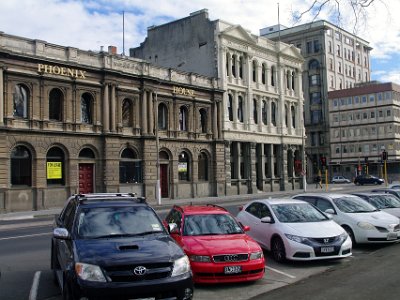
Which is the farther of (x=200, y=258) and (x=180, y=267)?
(x=200, y=258)

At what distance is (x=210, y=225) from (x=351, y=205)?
5.90 meters

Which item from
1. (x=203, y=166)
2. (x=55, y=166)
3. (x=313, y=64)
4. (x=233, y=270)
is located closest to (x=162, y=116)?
(x=203, y=166)

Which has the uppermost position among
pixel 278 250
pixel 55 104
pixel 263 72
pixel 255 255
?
pixel 263 72

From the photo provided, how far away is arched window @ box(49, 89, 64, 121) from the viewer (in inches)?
1298

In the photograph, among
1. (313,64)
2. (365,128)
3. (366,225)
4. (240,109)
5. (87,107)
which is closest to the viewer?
(366,225)

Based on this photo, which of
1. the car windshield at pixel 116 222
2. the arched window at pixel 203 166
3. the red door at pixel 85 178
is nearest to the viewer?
the car windshield at pixel 116 222

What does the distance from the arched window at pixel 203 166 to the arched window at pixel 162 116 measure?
191 inches

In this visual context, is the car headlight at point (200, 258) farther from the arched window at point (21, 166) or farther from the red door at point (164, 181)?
the red door at point (164, 181)

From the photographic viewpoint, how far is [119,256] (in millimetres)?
6551

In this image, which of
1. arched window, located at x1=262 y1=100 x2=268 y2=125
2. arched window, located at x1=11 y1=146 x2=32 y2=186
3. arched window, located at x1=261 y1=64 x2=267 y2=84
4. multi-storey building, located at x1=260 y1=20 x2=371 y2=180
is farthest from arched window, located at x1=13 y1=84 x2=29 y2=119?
multi-storey building, located at x1=260 y1=20 x2=371 y2=180

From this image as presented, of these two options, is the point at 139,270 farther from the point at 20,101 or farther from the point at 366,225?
the point at 20,101

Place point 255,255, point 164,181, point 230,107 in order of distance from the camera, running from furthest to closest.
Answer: point 230,107, point 164,181, point 255,255

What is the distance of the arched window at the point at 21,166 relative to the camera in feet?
100

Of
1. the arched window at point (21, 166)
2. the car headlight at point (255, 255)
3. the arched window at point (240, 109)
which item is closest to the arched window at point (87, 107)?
the arched window at point (21, 166)
